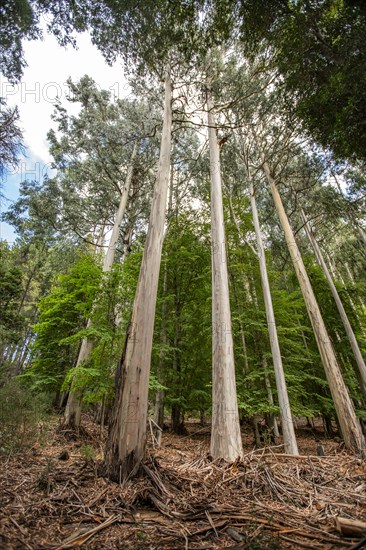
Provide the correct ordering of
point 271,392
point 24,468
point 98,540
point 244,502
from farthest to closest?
point 271,392 → point 24,468 → point 244,502 → point 98,540

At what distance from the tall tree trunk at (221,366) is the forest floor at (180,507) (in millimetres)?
580

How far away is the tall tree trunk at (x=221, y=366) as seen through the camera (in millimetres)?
4266

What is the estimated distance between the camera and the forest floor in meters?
1.78

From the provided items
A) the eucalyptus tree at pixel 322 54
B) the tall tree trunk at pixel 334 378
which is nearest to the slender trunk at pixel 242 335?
the tall tree trunk at pixel 334 378

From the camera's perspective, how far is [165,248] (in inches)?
388

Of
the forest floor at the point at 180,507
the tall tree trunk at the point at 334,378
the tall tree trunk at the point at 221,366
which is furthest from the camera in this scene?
the tall tree trunk at the point at 334,378

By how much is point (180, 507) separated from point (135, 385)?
1.38 meters

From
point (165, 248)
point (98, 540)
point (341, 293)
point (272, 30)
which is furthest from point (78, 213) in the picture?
point (341, 293)

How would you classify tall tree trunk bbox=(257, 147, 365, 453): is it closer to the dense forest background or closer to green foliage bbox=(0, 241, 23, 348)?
the dense forest background

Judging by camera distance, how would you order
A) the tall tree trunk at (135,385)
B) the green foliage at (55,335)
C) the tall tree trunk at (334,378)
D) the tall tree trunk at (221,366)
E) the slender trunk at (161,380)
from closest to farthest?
the tall tree trunk at (135,385) → the tall tree trunk at (221,366) → the tall tree trunk at (334,378) → the slender trunk at (161,380) → the green foliage at (55,335)

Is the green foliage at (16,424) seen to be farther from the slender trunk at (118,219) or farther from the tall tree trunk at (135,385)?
the slender trunk at (118,219)

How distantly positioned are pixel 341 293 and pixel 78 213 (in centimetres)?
1374

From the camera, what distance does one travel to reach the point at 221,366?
198 inches

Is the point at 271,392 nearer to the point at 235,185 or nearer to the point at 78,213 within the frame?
the point at 235,185
